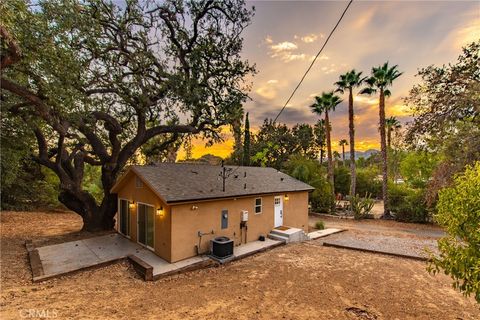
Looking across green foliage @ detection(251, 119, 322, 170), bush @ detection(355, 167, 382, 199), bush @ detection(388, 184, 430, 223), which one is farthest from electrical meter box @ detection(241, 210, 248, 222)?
bush @ detection(355, 167, 382, 199)

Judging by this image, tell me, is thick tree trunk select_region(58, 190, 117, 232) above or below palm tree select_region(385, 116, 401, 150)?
below

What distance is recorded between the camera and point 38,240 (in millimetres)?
10297

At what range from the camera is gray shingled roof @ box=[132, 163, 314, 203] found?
29.9 feet

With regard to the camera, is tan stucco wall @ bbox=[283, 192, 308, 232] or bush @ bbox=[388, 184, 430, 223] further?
bush @ bbox=[388, 184, 430, 223]

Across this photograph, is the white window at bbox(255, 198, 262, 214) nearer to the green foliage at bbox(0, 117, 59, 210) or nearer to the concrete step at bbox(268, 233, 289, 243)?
the concrete step at bbox(268, 233, 289, 243)

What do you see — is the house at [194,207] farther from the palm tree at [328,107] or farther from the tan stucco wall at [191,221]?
the palm tree at [328,107]

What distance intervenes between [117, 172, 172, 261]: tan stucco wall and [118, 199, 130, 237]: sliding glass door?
45 centimetres

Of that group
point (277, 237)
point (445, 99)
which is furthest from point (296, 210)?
point (445, 99)

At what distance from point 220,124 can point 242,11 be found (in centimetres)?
576

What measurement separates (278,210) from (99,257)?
29.1ft

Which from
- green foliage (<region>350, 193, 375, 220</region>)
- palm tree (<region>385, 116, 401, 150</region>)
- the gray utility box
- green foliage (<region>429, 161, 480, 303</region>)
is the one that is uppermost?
palm tree (<region>385, 116, 401, 150</region>)

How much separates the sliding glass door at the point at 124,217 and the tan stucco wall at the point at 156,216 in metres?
0.45

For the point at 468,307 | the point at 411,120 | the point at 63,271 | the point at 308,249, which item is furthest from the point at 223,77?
the point at 468,307

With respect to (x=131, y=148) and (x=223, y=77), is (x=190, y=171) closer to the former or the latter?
(x=131, y=148)
